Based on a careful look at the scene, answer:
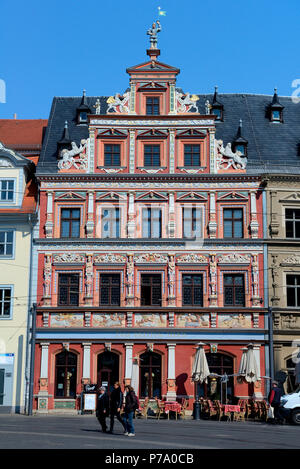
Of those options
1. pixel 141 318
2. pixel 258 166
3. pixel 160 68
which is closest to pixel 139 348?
pixel 141 318

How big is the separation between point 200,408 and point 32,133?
64.4ft

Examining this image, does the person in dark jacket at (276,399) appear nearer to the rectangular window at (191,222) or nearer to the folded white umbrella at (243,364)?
the folded white umbrella at (243,364)

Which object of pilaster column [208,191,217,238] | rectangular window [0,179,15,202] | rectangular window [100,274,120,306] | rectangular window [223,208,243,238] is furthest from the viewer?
rectangular window [0,179,15,202]

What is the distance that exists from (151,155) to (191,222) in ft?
13.9

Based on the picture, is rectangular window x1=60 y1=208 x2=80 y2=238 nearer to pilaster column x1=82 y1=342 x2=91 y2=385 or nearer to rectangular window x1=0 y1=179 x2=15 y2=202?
rectangular window x1=0 y1=179 x2=15 y2=202

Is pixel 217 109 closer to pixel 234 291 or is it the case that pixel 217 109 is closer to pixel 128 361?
pixel 234 291

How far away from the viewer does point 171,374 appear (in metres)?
34.4

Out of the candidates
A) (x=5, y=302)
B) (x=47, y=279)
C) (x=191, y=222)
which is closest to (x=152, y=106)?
(x=191, y=222)

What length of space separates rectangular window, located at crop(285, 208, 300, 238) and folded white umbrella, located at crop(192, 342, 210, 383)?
26.2ft

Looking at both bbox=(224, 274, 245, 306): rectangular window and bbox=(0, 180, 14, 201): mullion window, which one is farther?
bbox=(0, 180, 14, 201): mullion window

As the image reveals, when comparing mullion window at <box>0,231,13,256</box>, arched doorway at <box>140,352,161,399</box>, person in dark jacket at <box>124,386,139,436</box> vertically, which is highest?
mullion window at <box>0,231,13,256</box>

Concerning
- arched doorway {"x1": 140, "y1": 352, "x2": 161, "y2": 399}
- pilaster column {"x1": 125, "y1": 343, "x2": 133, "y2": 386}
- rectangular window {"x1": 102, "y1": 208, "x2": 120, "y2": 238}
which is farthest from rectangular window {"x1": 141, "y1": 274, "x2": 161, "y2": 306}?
rectangular window {"x1": 102, "y1": 208, "x2": 120, "y2": 238}

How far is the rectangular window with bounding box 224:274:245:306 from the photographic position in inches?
1391

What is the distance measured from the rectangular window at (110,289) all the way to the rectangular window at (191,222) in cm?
430
